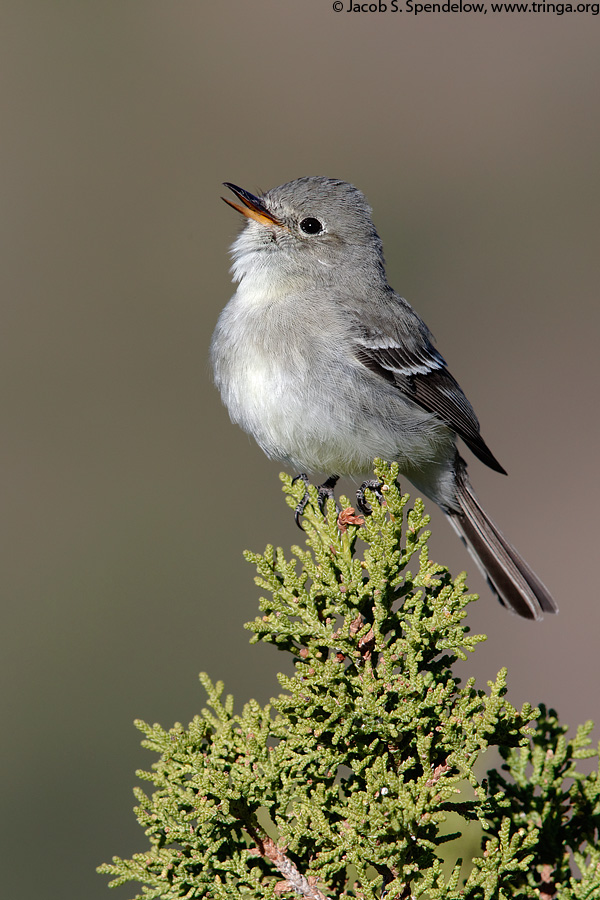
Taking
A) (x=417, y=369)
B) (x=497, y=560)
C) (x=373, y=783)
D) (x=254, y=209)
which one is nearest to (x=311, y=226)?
(x=254, y=209)

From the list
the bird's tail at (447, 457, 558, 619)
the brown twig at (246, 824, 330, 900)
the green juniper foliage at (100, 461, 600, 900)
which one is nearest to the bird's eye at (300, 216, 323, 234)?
the bird's tail at (447, 457, 558, 619)

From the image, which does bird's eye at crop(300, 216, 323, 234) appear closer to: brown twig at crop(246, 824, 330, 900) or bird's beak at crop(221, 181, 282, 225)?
bird's beak at crop(221, 181, 282, 225)

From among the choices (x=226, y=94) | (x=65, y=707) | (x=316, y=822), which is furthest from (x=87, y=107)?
(x=316, y=822)

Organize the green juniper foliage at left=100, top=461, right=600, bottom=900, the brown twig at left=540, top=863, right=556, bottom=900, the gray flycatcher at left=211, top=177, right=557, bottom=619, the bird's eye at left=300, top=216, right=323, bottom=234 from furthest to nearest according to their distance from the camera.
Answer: the bird's eye at left=300, top=216, right=323, bottom=234 → the gray flycatcher at left=211, top=177, right=557, bottom=619 → the brown twig at left=540, top=863, right=556, bottom=900 → the green juniper foliage at left=100, top=461, right=600, bottom=900

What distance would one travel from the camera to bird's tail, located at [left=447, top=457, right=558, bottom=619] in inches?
138

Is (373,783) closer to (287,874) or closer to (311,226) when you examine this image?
(287,874)

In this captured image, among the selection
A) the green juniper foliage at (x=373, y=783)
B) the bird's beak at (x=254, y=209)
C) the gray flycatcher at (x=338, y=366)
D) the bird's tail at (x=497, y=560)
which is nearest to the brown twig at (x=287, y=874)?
the green juniper foliage at (x=373, y=783)

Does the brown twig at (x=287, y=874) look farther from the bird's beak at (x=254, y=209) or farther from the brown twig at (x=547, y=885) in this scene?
the bird's beak at (x=254, y=209)

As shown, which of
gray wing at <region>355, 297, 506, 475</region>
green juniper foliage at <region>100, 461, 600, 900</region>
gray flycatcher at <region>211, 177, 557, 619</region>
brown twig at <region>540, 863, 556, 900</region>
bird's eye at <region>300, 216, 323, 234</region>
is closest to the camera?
green juniper foliage at <region>100, 461, 600, 900</region>

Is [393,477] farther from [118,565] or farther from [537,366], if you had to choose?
[537,366]

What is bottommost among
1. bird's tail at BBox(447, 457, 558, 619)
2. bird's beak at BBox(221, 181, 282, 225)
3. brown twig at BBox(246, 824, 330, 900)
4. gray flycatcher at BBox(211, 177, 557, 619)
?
brown twig at BBox(246, 824, 330, 900)

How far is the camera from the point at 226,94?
891cm

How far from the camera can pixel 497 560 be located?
368cm

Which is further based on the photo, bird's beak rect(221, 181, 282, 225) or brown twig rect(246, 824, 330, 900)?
bird's beak rect(221, 181, 282, 225)
